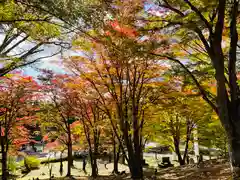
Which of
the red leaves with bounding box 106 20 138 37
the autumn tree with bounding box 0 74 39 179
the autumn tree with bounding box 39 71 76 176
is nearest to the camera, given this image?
the red leaves with bounding box 106 20 138 37

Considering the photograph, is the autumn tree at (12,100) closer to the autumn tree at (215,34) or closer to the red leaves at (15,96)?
the red leaves at (15,96)

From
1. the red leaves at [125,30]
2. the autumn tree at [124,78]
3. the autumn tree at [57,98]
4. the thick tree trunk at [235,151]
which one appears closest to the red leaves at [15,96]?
the autumn tree at [57,98]

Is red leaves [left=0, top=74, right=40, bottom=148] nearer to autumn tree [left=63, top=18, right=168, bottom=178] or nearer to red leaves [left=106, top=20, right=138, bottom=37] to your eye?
autumn tree [left=63, top=18, right=168, bottom=178]

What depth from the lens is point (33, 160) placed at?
740 inches

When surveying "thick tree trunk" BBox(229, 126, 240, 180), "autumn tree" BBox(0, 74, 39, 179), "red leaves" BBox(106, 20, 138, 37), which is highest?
"red leaves" BBox(106, 20, 138, 37)

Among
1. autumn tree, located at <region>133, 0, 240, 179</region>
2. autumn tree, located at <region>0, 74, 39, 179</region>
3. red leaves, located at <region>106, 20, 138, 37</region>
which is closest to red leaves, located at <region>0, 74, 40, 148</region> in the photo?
autumn tree, located at <region>0, 74, 39, 179</region>

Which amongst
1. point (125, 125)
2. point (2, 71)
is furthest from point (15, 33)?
point (125, 125)

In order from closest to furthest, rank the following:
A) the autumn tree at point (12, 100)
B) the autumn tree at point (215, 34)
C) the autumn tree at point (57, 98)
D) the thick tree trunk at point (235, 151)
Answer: the thick tree trunk at point (235, 151)
the autumn tree at point (215, 34)
the autumn tree at point (12, 100)
the autumn tree at point (57, 98)

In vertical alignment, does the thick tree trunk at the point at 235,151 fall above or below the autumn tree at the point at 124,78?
below

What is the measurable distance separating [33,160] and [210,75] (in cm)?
1659

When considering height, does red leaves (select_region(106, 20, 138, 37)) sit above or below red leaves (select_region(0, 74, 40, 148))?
above

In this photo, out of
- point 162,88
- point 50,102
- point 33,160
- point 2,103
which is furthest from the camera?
point 33,160

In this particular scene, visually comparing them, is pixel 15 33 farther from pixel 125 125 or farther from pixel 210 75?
pixel 210 75

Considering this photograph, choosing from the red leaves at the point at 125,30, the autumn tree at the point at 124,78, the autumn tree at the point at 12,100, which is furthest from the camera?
the autumn tree at the point at 12,100
